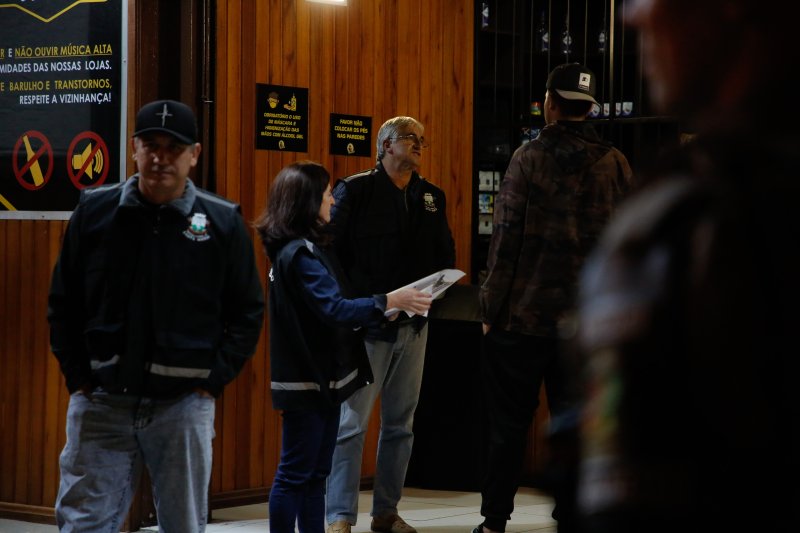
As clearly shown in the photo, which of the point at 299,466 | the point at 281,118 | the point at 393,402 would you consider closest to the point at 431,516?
the point at 393,402

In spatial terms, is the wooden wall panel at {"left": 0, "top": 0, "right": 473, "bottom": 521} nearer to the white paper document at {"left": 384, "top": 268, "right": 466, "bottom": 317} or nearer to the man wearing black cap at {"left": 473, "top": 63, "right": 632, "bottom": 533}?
the white paper document at {"left": 384, "top": 268, "right": 466, "bottom": 317}

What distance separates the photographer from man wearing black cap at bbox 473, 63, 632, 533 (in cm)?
486

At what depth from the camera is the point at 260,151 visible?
637cm

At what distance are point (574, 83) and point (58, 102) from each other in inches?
98.3

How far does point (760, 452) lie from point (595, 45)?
9156mm

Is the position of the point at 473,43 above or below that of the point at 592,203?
above

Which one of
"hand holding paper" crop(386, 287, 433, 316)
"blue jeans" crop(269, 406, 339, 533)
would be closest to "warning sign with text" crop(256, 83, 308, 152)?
"hand holding paper" crop(386, 287, 433, 316)

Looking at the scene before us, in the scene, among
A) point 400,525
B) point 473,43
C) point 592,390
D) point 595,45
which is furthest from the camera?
point 595,45

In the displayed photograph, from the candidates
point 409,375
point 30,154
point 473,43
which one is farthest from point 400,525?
point 473,43

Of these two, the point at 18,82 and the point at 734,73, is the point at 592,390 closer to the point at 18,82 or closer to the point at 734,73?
the point at 734,73

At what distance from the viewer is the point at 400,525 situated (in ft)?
18.8

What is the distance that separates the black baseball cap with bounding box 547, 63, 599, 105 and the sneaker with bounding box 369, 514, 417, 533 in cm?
218

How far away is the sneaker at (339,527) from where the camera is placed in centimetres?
544

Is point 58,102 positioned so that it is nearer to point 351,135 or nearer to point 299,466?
point 351,135
